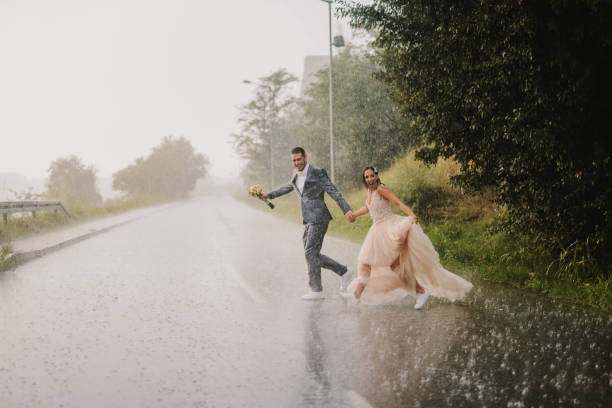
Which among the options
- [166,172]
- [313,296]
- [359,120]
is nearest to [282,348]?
[313,296]

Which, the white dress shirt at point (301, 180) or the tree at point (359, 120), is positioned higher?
the tree at point (359, 120)

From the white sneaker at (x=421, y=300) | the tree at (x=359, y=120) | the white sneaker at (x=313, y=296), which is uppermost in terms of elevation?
the tree at (x=359, y=120)

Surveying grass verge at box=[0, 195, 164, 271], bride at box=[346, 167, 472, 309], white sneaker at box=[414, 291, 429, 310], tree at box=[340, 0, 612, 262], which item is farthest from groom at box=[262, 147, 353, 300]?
grass verge at box=[0, 195, 164, 271]

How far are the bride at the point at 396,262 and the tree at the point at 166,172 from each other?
69140mm

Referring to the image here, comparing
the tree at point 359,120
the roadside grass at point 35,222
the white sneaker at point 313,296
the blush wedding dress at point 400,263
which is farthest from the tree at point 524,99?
the tree at point 359,120

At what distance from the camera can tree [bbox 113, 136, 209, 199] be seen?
73.4 metres

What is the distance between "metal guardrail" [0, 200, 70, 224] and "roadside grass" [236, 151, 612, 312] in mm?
10395

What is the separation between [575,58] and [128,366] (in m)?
5.66

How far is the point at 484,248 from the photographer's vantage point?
9.63 meters

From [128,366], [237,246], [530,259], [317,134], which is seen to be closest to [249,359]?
[128,366]

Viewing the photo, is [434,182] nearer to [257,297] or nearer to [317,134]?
[257,297]

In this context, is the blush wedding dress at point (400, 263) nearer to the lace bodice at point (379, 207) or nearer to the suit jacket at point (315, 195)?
the lace bodice at point (379, 207)

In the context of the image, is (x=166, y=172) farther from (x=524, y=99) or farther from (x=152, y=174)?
(x=524, y=99)

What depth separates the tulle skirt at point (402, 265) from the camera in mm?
6309
